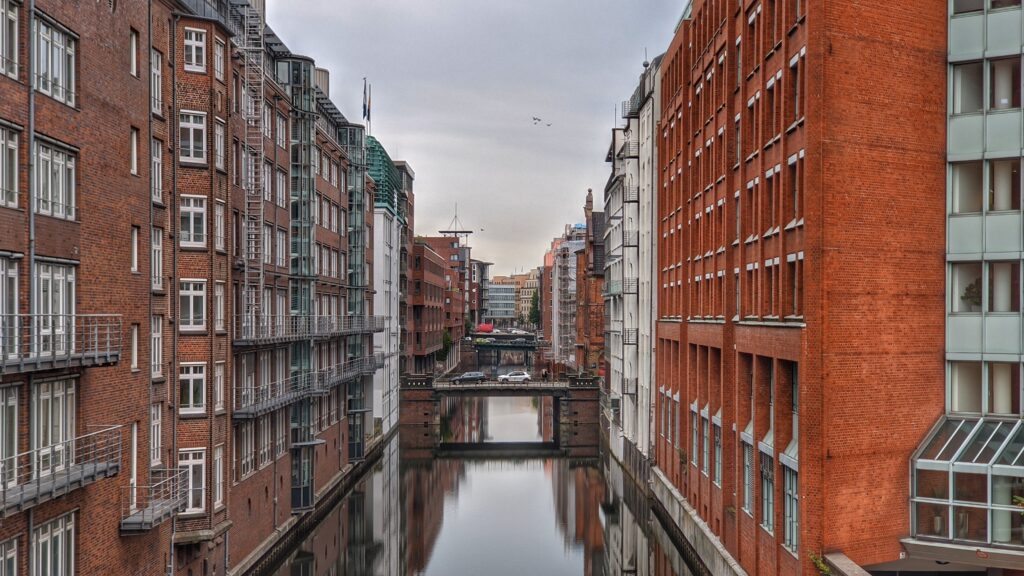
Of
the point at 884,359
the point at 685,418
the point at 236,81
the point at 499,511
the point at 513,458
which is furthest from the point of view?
the point at 513,458

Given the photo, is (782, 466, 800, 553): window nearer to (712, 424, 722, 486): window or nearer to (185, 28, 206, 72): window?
(712, 424, 722, 486): window

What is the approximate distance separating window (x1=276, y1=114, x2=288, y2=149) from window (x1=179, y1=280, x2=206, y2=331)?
35.9ft

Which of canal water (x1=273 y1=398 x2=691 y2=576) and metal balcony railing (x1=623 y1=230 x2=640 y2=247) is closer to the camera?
canal water (x1=273 y1=398 x2=691 y2=576)

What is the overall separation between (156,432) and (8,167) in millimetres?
11692

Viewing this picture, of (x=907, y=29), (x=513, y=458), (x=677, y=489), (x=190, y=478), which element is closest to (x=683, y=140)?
(x=677, y=489)

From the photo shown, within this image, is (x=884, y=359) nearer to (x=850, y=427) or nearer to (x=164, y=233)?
(x=850, y=427)

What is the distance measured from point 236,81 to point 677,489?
2518 centimetres

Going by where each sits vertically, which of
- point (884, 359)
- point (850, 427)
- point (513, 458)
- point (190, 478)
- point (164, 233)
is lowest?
point (513, 458)

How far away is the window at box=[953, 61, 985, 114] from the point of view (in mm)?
24109

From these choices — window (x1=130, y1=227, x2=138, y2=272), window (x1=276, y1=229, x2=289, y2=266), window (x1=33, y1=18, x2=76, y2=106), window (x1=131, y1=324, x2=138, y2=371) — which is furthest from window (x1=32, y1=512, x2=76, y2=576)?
window (x1=276, y1=229, x2=289, y2=266)

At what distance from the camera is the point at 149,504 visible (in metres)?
23.4

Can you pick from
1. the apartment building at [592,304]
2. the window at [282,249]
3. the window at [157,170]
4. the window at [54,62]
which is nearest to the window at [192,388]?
the window at [157,170]

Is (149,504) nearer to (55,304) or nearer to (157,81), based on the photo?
(55,304)

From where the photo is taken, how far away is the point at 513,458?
67.5m
